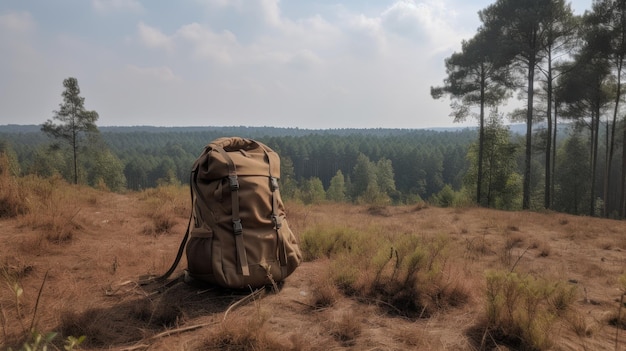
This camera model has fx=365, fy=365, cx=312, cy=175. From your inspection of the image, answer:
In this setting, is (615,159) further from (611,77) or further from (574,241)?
(574,241)

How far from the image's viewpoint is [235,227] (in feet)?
A: 8.94

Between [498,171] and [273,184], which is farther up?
[273,184]

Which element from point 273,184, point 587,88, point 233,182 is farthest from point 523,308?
point 587,88

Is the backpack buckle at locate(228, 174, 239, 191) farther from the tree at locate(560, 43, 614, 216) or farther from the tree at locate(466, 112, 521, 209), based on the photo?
the tree at locate(466, 112, 521, 209)

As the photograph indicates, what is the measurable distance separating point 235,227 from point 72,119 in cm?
2745

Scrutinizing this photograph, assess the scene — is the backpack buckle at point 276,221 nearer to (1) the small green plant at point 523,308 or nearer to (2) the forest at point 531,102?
(1) the small green plant at point 523,308

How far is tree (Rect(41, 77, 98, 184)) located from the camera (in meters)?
24.3

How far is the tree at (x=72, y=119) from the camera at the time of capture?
24297 millimetres

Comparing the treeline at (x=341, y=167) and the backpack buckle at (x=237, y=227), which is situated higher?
the backpack buckle at (x=237, y=227)

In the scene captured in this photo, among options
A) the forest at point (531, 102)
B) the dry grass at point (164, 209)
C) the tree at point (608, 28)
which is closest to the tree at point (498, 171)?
the forest at point (531, 102)

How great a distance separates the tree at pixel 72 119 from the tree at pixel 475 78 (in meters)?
22.5

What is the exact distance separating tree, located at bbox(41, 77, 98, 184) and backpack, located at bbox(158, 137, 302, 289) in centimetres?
2662

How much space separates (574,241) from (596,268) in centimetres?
248

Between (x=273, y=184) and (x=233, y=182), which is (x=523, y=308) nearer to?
(x=273, y=184)
